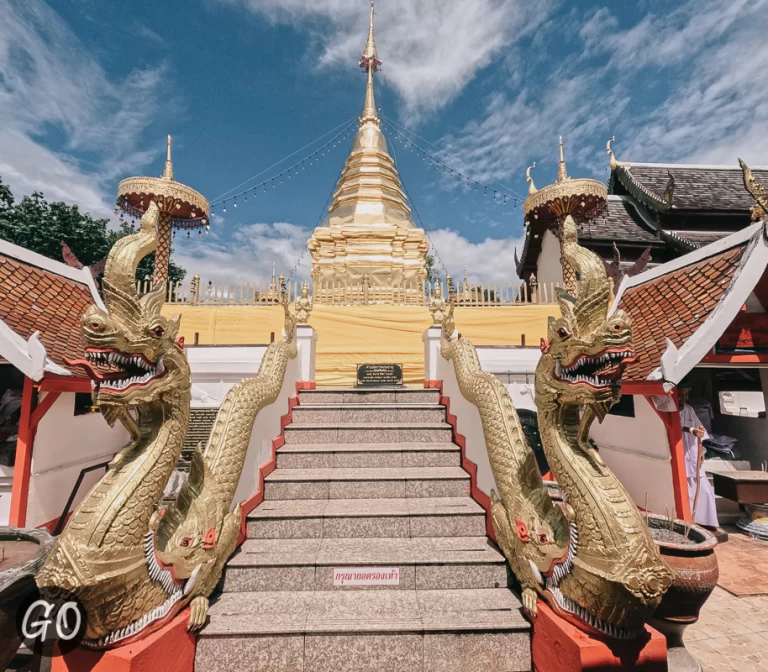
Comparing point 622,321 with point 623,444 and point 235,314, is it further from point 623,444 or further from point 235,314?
point 235,314

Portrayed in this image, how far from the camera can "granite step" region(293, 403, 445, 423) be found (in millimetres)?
5273

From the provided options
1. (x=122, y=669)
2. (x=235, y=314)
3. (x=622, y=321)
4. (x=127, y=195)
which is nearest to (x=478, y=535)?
(x=622, y=321)

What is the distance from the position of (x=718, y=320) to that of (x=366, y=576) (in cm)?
461

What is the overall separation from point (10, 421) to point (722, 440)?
35.2ft

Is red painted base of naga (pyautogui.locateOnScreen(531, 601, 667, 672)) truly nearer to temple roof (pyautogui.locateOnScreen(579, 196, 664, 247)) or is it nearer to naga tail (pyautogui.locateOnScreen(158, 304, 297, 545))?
naga tail (pyautogui.locateOnScreen(158, 304, 297, 545))

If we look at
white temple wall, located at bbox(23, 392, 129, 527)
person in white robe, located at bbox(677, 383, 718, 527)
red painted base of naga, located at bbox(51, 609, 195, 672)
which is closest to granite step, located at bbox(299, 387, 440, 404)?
white temple wall, located at bbox(23, 392, 129, 527)

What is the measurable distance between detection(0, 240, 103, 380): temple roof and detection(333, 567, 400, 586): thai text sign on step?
3.45m

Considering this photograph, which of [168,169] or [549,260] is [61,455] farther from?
[549,260]

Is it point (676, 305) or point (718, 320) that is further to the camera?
point (676, 305)

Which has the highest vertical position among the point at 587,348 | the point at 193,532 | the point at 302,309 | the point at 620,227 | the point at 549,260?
the point at 620,227

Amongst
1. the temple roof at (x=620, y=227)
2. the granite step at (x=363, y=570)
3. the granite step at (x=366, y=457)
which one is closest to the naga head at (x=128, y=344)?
the granite step at (x=363, y=570)

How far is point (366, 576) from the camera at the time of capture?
3129mm

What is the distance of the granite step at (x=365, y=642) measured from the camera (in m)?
2.64

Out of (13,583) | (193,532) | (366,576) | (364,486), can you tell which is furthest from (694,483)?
(13,583)
